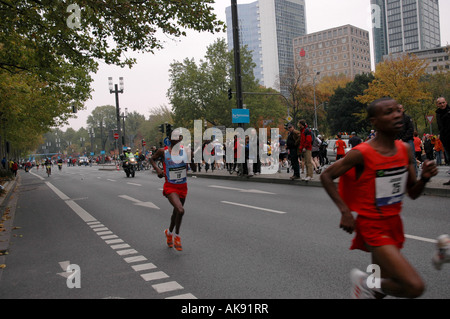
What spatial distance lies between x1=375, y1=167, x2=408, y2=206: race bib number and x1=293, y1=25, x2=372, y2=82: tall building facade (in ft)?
433

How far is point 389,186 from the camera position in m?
2.94

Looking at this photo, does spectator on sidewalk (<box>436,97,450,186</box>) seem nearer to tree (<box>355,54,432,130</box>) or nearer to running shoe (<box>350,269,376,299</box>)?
running shoe (<box>350,269,376,299</box>)

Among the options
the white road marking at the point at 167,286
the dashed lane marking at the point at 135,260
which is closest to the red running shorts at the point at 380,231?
the dashed lane marking at the point at 135,260

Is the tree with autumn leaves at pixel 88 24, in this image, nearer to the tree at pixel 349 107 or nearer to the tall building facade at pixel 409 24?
the tree at pixel 349 107

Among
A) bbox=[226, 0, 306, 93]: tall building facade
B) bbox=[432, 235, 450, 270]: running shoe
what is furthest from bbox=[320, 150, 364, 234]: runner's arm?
bbox=[226, 0, 306, 93]: tall building facade

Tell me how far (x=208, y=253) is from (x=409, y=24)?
206 m

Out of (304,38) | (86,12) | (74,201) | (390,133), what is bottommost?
(74,201)

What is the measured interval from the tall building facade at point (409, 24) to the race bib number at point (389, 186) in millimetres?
192265

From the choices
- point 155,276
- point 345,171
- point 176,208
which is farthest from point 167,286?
point 345,171
